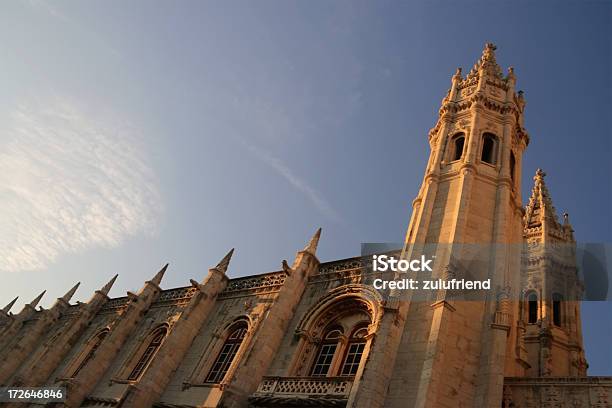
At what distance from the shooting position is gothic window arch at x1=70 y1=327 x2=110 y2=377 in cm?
2647

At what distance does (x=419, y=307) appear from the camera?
52.9 ft

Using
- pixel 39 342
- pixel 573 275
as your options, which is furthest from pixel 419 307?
pixel 39 342

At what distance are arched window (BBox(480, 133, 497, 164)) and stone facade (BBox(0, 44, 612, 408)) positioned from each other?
0.14m

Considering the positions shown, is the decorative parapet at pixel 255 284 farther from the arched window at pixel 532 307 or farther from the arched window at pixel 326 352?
the arched window at pixel 532 307

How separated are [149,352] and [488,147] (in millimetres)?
20012

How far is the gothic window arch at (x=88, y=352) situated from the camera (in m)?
26.5

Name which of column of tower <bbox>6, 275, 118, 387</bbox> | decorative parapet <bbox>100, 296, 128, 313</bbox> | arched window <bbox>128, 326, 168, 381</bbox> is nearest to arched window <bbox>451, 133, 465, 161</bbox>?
arched window <bbox>128, 326, 168, 381</bbox>

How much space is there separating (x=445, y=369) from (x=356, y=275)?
6500 millimetres

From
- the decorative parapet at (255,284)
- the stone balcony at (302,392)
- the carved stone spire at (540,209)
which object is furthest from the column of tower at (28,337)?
the carved stone spire at (540,209)

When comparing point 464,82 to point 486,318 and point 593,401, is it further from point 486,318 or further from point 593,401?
point 593,401

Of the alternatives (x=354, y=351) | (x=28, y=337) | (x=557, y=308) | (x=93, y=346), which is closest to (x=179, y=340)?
(x=354, y=351)

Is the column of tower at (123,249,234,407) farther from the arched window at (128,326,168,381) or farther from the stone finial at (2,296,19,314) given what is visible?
the stone finial at (2,296,19,314)

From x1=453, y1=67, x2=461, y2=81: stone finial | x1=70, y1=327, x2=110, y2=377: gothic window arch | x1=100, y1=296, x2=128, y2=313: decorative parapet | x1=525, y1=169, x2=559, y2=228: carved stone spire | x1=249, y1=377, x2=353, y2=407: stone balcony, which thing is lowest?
x1=249, y1=377, x2=353, y2=407: stone balcony

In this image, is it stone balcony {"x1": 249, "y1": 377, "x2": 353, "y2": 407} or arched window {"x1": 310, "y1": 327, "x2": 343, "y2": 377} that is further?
arched window {"x1": 310, "y1": 327, "x2": 343, "y2": 377}
